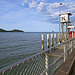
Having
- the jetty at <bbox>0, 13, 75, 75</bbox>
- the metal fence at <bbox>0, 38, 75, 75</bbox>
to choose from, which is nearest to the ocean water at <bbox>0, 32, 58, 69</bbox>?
the metal fence at <bbox>0, 38, 75, 75</bbox>

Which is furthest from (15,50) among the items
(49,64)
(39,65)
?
(49,64)

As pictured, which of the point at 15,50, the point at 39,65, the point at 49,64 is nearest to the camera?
the point at 49,64

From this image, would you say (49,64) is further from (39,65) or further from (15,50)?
(15,50)

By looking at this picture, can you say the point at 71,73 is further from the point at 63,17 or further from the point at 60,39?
the point at 63,17

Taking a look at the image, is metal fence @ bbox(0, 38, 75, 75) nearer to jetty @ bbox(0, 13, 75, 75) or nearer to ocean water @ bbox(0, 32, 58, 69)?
jetty @ bbox(0, 13, 75, 75)

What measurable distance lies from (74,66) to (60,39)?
1500 cm

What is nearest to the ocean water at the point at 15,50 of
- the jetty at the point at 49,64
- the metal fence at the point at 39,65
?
the metal fence at the point at 39,65

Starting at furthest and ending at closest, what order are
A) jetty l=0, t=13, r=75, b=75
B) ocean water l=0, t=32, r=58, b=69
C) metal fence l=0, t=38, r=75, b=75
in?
1. ocean water l=0, t=32, r=58, b=69
2. jetty l=0, t=13, r=75, b=75
3. metal fence l=0, t=38, r=75, b=75

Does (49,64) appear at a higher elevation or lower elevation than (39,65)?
higher

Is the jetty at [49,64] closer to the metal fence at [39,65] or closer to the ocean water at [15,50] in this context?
the metal fence at [39,65]

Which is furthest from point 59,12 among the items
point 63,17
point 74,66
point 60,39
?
point 74,66

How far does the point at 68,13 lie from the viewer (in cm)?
2153

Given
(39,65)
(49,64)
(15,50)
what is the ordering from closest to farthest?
(49,64), (39,65), (15,50)

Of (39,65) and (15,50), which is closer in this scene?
(39,65)
